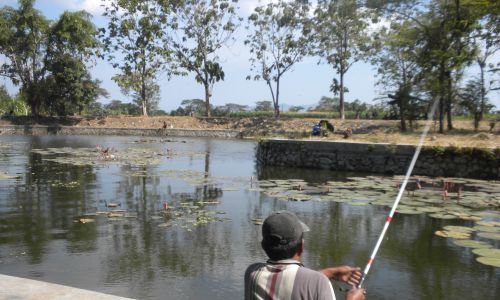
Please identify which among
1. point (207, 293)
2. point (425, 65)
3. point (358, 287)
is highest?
point (425, 65)

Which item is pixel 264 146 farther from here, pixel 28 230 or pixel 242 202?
pixel 28 230

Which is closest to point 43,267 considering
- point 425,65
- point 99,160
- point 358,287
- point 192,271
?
point 192,271

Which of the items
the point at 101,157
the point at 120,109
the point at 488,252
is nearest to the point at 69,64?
the point at 120,109

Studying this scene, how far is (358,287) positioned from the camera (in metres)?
2.58

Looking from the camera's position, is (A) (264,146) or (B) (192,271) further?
(A) (264,146)

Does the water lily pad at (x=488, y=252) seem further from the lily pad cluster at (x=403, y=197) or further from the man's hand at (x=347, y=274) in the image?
the man's hand at (x=347, y=274)

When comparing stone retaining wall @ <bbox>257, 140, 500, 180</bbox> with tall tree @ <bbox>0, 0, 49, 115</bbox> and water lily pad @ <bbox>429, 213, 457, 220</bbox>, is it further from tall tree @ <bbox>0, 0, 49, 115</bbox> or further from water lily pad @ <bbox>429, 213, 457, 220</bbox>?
tall tree @ <bbox>0, 0, 49, 115</bbox>

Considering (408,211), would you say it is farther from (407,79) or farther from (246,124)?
(246,124)

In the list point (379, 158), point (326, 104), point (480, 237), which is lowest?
point (480, 237)

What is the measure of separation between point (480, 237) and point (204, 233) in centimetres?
419

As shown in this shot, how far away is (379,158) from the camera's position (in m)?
16.2

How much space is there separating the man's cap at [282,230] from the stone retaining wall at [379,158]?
44.4 feet

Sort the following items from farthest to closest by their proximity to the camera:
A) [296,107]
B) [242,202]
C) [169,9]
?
Answer: [296,107] < [169,9] < [242,202]

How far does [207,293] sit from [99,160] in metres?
13.7
